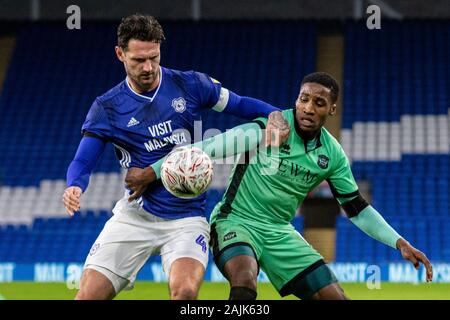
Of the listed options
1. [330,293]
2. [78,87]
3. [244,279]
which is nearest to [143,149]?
[244,279]

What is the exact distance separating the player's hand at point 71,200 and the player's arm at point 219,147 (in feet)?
1.34

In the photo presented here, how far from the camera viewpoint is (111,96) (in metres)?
6.42

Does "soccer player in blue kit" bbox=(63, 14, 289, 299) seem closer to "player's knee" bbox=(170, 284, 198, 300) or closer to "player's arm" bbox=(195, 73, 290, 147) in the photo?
"player's arm" bbox=(195, 73, 290, 147)

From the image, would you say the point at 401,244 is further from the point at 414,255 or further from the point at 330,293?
the point at 330,293

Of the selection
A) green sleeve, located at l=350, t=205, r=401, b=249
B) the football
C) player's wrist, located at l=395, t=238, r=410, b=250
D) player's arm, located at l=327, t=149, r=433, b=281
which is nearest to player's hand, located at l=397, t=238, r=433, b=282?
player's wrist, located at l=395, t=238, r=410, b=250

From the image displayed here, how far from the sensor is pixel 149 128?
6355 millimetres

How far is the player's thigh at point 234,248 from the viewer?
616 cm

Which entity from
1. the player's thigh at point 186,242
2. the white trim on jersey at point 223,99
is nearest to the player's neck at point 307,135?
the white trim on jersey at point 223,99

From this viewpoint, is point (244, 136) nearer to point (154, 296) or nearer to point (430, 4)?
point (154, 296)

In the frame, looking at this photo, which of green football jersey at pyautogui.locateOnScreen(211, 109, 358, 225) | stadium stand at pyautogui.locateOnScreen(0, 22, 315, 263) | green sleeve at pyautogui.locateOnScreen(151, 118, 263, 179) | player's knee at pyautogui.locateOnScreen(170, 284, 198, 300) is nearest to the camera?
player's knee at pyautogui.locateOnScreen(170, 284, 198, 300)

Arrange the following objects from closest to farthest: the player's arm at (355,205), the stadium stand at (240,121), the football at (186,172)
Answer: the football at (186,172), the player's arm at (355,205), the stadium stand at (240,121)

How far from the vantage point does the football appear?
602 centimetres

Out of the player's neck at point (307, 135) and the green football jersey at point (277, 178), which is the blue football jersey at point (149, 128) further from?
the player's neck at point (307, 135)

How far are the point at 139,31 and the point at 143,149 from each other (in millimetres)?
802
